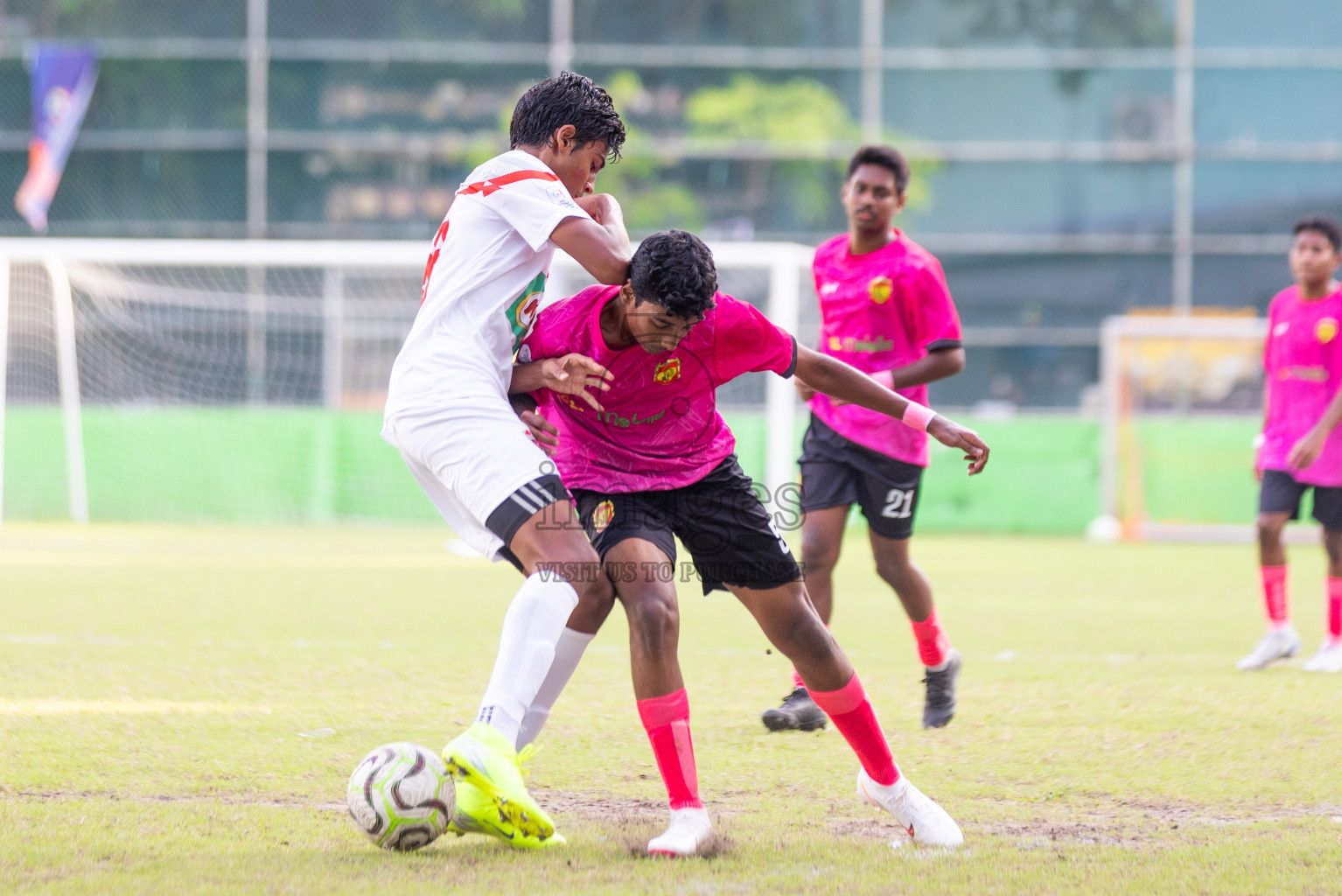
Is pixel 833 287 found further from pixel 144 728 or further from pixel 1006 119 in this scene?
pixel 1006 119

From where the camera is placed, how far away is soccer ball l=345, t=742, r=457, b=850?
3289mm

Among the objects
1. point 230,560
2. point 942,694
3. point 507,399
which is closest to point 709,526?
point 507,399

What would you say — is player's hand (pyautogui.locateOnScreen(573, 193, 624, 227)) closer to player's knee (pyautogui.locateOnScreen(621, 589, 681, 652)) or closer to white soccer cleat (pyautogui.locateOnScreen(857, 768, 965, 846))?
player's knee (pyautogui.locateOnScreen(621, 589, 681, 652))

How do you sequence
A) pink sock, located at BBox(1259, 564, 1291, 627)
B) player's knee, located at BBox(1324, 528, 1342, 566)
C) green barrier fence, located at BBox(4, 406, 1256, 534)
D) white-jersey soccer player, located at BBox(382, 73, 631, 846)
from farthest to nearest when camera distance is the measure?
1. green barrier fence, located at BBox(4, 406, 1256, 534)
2. player's knee, located at BBox(1324, 528, 1342, 566)
3. pink sock, located at BBox(1259, 564, 1291, 627)
4. white-jersey soccer player, located at BBox(382, 73, 631, 846)

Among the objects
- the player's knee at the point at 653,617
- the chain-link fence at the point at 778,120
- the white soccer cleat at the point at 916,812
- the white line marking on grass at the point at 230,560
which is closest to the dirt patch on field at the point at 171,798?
the player's knee at the point at 653,617

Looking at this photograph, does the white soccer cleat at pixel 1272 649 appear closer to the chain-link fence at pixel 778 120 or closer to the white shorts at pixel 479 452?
the white shorts at pixel 479 452

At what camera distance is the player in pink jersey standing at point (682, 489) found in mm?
3461

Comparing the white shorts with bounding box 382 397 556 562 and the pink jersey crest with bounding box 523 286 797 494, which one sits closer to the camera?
the white shorts with bounding box 382 397 556 562

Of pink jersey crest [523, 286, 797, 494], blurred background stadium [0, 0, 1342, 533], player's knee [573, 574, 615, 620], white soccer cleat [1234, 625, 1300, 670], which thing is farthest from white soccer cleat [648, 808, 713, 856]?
blurred background stadium [0, 0, 1342, 533]

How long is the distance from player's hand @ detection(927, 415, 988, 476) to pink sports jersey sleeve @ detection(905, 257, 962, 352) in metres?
1.89

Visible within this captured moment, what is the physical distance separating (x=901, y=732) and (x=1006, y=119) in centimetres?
2039

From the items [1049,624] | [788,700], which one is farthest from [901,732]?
[1049,624]

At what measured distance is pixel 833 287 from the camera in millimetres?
5758

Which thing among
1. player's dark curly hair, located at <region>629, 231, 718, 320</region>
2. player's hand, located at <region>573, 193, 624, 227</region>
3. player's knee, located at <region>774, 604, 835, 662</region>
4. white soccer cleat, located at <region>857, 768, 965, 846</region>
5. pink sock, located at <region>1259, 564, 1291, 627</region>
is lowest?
pink sock, located at <region>1259, 564, 1291, 627</region>
